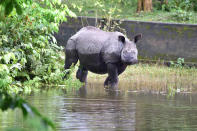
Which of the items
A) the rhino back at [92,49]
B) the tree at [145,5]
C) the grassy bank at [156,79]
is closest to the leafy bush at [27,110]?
the grassy bank at [156,79]

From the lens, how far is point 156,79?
13031 millimetres

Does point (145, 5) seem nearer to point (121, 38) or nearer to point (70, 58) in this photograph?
point (70, 58)

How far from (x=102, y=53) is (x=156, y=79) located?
6.77ft

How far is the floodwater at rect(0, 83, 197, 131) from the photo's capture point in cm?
641

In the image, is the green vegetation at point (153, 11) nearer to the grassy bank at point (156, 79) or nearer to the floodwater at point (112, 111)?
the grassy bank at point (156, 79)

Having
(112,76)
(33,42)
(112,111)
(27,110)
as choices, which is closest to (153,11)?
(112,76)

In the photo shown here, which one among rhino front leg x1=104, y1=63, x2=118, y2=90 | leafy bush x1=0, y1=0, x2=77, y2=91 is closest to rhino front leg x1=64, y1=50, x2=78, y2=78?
leafy bush x1=0, y1=0, x2=77, y2=91

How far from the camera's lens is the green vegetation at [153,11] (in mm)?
17859

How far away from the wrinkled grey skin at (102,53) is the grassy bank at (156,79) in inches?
17.1

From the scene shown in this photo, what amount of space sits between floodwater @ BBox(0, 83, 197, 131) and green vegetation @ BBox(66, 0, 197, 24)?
25.1 ft

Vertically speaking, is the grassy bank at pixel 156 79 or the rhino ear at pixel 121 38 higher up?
the rhino ear at pixel 121 38

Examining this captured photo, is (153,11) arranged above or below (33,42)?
above

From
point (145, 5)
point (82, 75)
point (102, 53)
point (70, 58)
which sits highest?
point (145, 5)

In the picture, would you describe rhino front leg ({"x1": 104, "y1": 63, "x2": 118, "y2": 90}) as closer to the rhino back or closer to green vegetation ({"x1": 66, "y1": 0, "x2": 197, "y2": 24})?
the rhino back
